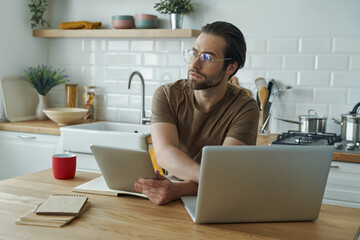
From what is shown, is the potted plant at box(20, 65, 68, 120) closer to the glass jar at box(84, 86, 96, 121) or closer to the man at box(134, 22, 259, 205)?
the glass jar at box(84, 86, 96, 121)

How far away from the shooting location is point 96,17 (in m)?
4.05

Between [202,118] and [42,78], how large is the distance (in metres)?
2.24

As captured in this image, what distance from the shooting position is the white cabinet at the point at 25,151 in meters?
3.56

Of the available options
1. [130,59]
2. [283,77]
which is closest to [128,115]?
[130,59]

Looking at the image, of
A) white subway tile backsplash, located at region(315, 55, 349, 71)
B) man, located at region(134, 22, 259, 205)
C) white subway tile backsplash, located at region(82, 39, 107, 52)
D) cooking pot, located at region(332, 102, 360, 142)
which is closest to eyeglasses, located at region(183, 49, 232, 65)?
man, located at region(134, 22, 259, 205)

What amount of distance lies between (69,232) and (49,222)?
10cm

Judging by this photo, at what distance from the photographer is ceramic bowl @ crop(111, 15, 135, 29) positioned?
12.3ft

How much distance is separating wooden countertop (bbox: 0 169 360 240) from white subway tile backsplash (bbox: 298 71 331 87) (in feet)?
5.96

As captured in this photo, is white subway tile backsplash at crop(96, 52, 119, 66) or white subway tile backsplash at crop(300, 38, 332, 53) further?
white subway tile backsplash at crop(96, 52, 119, 66)

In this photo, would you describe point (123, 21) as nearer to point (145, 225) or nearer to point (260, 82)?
point (260, 82)

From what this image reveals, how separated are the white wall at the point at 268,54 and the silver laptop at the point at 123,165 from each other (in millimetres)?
2055

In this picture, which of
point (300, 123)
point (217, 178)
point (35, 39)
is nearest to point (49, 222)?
point (217, 178)

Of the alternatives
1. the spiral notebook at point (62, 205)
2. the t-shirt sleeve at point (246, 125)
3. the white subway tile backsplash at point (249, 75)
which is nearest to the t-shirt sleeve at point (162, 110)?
the t-shirt sleeve at point (246, 125)

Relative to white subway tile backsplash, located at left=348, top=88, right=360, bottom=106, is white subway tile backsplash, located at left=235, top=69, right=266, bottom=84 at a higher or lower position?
higher
